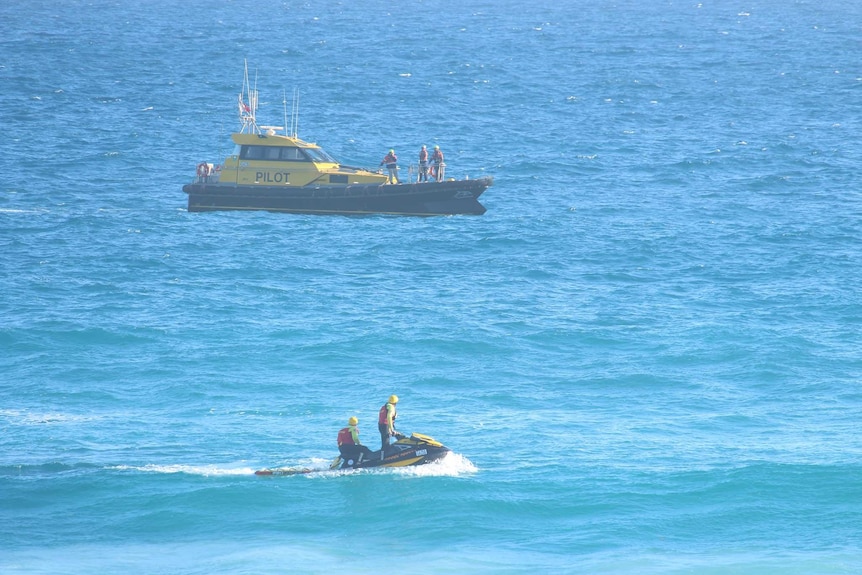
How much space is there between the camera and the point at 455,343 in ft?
115

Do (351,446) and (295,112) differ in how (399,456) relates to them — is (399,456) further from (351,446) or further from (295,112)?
(295,112)

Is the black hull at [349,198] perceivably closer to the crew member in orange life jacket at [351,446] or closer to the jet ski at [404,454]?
the jet ski at [404,454]

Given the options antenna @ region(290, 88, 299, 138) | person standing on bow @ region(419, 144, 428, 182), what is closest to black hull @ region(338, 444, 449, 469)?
person standing on bow @ region(419, 144, 428, 182)

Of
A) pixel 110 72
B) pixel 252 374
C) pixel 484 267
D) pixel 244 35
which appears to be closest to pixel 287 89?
pixel 110 72

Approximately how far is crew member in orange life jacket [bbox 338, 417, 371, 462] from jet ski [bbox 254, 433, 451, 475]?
4 cm

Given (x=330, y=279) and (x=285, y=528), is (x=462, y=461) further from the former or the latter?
(x=330, y=279)

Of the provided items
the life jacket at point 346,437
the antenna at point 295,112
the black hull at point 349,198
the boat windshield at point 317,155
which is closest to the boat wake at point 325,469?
the life jacket at point 346,437

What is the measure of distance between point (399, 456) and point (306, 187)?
2191 centimetres

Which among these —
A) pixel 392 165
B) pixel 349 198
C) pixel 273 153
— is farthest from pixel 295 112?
pixel 392 165

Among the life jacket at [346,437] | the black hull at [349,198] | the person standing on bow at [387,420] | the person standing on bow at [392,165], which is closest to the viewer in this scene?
the person standing on bow at [387,420]

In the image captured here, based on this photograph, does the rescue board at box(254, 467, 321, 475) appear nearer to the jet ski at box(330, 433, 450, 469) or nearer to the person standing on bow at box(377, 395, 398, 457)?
the jet ski at box(330, 433, 450, 469)

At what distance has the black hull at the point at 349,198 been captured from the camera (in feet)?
148

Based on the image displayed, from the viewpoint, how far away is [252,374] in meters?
32.8

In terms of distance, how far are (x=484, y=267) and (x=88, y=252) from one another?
14.3m
